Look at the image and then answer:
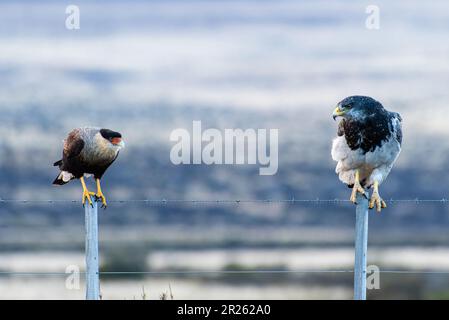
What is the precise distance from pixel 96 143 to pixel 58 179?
0.69 meters

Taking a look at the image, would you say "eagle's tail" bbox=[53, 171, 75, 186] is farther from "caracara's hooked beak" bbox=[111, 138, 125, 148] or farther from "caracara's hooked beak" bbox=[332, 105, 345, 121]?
"caracara's hooked beak" bbox=[332, 105, 345, 121]

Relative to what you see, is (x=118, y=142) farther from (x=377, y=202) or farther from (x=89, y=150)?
(x=377, y=202)

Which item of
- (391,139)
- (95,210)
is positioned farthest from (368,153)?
(95,210)

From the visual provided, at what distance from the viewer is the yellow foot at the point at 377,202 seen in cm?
768

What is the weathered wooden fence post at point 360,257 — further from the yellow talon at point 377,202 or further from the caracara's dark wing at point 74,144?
the caracara's dark wing at point 74,144

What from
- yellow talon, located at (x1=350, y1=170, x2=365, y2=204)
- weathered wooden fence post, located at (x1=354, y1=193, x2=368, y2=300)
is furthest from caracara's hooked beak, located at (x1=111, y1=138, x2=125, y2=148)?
weathered wooden fence post, located at (x1=354, y1=193, x2=368, y2=300)

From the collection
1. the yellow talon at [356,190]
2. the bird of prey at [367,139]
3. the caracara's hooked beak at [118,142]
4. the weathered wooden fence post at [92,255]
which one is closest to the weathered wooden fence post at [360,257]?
the yellow talon at [356,190]

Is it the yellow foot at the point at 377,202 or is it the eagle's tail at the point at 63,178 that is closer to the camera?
the yellow foot at the point at 377,202

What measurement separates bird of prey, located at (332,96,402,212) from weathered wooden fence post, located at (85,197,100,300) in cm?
271

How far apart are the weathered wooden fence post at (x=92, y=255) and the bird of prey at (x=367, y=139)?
8.88 ft

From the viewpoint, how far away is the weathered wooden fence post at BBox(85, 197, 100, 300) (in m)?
6.72

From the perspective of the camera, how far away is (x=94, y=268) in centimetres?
677
